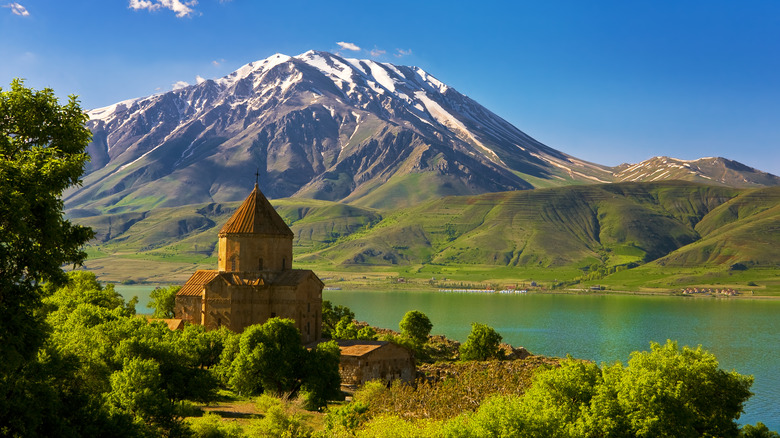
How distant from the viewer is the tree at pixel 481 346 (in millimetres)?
74562

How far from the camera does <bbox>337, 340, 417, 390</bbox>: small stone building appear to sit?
58219mm

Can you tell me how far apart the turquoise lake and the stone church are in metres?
38.0

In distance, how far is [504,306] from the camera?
652ft

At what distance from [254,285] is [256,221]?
598 cm

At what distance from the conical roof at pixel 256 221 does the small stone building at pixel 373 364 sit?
501 inches

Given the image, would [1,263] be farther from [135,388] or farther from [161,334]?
[161,334]

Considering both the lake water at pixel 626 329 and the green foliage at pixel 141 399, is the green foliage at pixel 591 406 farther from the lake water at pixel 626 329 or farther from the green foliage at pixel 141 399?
the lake water at pixel 626 329

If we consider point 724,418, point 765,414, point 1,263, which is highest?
point 1,263

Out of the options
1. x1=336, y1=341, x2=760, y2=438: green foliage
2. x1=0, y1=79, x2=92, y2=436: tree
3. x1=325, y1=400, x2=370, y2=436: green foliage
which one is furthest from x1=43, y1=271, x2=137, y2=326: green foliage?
x1=0, y1=79, x2=92, y2=436: tree

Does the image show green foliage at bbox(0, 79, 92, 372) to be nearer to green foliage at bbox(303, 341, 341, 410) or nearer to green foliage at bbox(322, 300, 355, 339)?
green foliage at bbox(303, 341, 341, 410)

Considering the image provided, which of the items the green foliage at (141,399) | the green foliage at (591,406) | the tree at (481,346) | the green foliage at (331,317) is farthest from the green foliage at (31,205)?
the green foliage at (331,317)

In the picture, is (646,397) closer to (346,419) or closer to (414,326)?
(346,419)

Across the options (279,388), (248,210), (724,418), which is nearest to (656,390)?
(724,418)

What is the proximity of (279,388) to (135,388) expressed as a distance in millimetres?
14546
